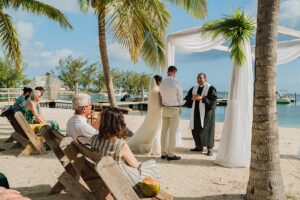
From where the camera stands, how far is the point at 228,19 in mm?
6160

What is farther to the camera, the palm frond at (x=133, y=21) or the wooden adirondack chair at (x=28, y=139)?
the palm frond at (x=133, y=21)

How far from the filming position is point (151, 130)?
7738 mm

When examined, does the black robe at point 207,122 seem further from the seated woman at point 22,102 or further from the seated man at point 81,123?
the seated woman at point 22,102

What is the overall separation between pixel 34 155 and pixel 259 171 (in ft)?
15.7

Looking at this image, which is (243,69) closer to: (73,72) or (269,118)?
(269,118)

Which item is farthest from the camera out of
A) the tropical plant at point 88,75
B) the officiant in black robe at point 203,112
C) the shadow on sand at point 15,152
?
the tropical plant at point 88,75

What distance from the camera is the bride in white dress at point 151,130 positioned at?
746cm

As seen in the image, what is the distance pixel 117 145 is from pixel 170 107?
11.8 feet

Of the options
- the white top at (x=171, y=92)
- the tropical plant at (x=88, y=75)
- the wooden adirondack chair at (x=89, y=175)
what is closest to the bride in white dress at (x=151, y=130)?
the white top at (x=171, y=92)

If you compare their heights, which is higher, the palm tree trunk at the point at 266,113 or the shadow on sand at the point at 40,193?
the palm tree trunk at the point at 266,113

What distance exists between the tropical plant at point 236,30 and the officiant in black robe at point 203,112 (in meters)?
1.47

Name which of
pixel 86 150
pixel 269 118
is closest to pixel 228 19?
pixel 269 118

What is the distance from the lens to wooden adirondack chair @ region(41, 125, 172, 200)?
2.94 m

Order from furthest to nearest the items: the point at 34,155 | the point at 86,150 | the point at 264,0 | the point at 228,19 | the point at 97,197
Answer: the point at 34,155 → the point at 228,19 → the point at 264,0 → the point at 97,197 → the point at 86,150
